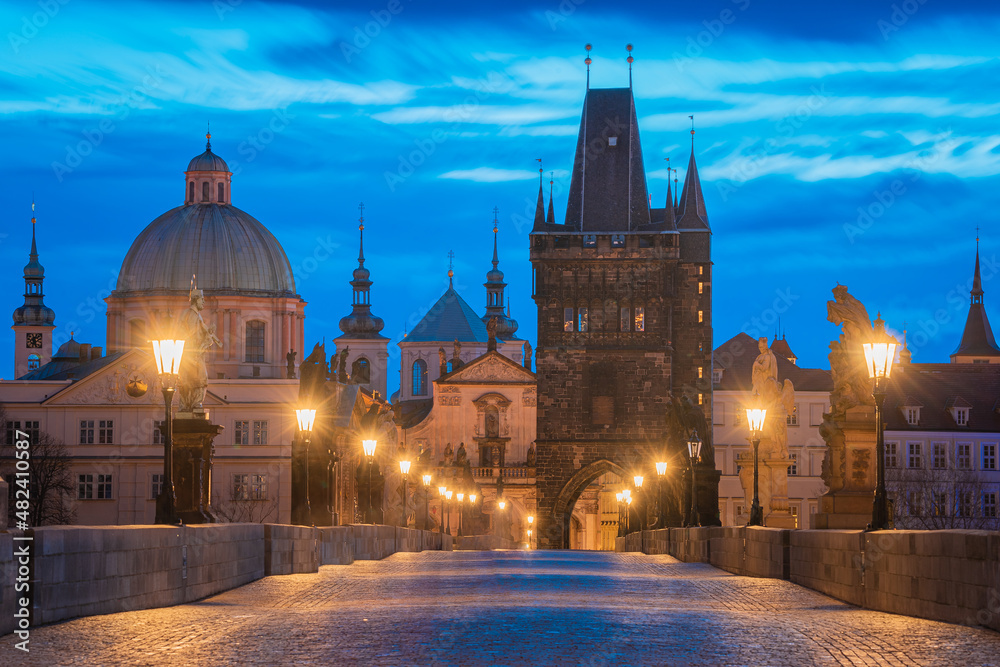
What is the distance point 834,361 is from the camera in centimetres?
2412

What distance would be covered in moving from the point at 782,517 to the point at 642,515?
94.9 ft

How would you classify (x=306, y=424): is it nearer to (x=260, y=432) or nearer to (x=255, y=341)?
(x=260, y=432)

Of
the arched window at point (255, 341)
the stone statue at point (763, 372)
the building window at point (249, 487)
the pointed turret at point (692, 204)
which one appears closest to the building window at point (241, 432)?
the building window at point (249, 487)

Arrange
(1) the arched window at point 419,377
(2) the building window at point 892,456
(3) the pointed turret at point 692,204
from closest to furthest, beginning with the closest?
(2) the building window at point 892,456, (3) the pointed turret at point 692,204, (1) the arched window at point 419,377

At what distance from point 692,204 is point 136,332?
128 ft

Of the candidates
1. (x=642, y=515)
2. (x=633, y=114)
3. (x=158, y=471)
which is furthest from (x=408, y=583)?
(x=633, y=114)

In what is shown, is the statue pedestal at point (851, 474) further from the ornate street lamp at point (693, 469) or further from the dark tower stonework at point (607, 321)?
the dark tower stonework at point (607, 321)

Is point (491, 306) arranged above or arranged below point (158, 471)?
above

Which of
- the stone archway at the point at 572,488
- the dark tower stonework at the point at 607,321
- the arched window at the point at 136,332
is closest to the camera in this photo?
the stone archway at the point at 572,488

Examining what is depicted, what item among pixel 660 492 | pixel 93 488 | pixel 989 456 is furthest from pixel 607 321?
pixel 660 492

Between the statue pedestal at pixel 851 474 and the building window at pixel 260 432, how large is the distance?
68.5 meters

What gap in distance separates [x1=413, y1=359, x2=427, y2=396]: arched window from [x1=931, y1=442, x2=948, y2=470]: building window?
71087mm

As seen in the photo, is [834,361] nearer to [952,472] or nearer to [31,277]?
[952,472]

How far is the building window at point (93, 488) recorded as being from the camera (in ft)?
280
